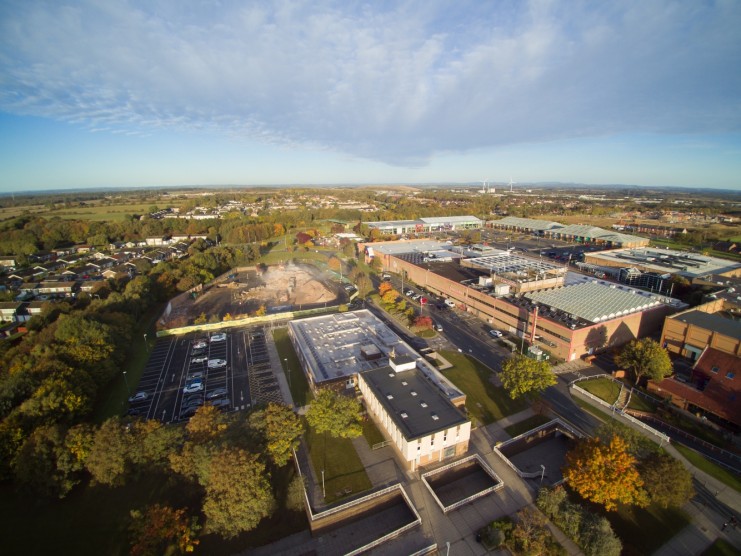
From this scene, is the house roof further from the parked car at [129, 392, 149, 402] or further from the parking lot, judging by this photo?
the parked car at [129, 392, 149, 402]

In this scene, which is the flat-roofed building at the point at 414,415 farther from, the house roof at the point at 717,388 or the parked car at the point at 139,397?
the parked car at the point at 139,397

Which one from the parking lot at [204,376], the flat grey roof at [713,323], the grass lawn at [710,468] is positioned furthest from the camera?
A: the flat grey roof at [713,323]

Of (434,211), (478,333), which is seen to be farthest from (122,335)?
(434,211)

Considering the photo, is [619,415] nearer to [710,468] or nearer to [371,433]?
[710,468]

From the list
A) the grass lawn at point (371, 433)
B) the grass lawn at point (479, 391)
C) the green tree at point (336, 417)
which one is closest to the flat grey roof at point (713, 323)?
the grass lawn at point (479, 391)

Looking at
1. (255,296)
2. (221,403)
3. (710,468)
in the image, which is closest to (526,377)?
(710,468)

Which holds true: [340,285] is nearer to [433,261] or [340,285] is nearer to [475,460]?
[433,261]


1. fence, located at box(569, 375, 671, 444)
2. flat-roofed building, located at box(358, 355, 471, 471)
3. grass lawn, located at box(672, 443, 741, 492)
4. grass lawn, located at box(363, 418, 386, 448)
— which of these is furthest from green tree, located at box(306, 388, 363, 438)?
grass lawn, located at box(672, 443, 741, 492)
